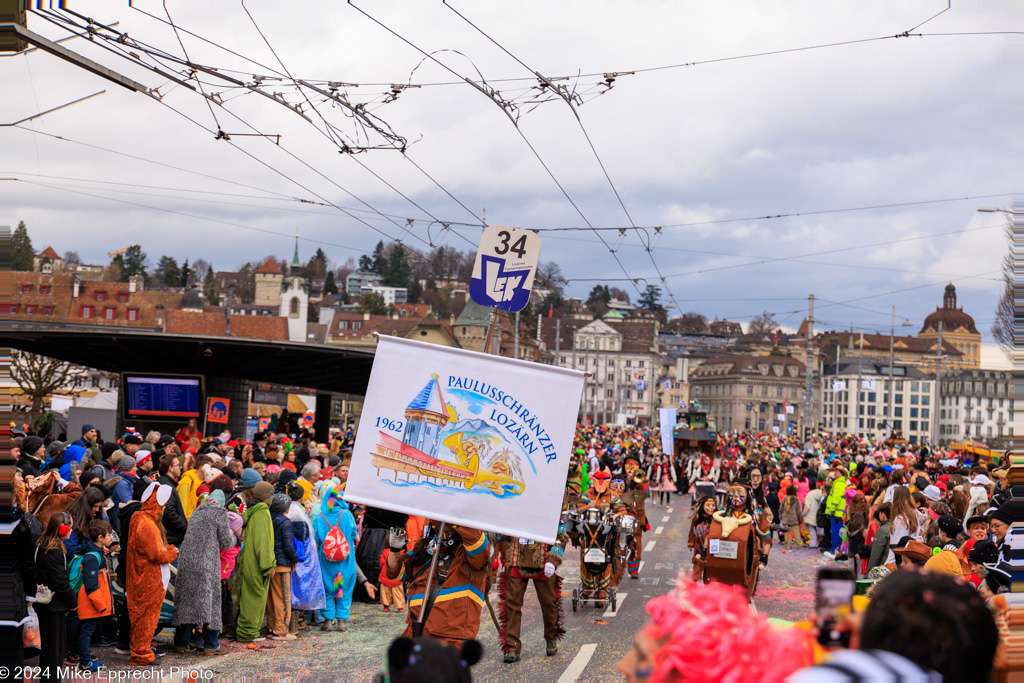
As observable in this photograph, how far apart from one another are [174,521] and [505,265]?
4.27 m

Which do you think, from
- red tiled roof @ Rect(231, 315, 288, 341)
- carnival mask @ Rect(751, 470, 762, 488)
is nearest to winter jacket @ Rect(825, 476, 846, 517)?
carnival mask @ Rect(751, 470, 762, 488)

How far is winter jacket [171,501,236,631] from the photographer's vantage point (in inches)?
351

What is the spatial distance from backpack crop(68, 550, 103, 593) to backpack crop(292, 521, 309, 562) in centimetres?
253

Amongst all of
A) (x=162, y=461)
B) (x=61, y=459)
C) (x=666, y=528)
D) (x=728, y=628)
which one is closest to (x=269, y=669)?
(x=162, y=461)

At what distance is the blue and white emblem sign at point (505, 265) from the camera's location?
763 centimetres

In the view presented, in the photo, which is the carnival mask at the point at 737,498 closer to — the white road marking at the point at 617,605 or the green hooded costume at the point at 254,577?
the white road marking at the point at 617,605

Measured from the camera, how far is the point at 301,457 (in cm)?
1472

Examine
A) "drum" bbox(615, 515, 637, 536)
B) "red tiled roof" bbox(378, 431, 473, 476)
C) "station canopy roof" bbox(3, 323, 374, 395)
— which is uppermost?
"station canopy roof" bbox(3, 323, 374, 395)

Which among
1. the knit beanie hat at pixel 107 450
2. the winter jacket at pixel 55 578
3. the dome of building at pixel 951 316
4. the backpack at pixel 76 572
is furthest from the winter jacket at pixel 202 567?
the dome of building at pixel 951 316

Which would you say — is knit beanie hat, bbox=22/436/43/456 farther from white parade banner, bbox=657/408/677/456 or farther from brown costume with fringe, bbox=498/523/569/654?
white parade banner, bbox=657/408/677/456

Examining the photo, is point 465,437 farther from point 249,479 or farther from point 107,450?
point 107,450

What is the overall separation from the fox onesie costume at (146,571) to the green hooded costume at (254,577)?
47.6 inches

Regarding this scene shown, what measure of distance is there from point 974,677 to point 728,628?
0.55 metres

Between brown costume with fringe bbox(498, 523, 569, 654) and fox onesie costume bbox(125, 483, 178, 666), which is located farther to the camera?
brown costume with fringe bbox(498, 523, 569, 654)
